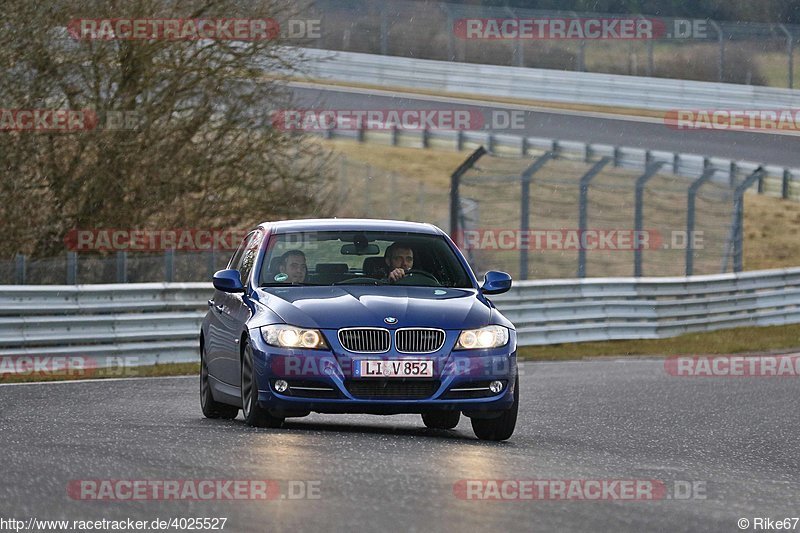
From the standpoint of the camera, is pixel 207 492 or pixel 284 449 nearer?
pixel 207 492

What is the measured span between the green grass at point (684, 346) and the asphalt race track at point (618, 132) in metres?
12.4

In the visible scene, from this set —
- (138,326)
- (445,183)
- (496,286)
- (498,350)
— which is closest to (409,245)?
(496,286)

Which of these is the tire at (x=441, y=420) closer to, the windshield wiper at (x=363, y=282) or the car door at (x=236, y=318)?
the windshield wiper at (x=363, y=282)

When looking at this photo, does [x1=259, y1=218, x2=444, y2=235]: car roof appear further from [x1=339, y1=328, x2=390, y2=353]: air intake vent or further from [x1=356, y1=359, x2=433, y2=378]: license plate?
[x1=356, y1=359, x2=433, y2=378]: license plate

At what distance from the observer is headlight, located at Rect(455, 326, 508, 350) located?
33.1 ft

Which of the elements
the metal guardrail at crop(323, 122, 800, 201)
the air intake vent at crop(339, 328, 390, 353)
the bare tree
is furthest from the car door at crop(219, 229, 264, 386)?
the metal guardrail at crop(323, 122, 800, 201)

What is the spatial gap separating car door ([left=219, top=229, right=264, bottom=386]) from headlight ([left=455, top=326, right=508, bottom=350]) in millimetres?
1458

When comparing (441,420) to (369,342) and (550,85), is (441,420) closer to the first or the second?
(369,342)

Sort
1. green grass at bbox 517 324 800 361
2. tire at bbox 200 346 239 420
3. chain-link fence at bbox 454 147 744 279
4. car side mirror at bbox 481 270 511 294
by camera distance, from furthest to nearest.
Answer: chain-link fence at bbox 454 147 744 279, green grass at bbox 517 324 800 361, tire at bbox 200 346 239 420, car side mirror at bbox 481 270 511 294

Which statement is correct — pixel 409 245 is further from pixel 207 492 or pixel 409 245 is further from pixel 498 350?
pixel 207 492

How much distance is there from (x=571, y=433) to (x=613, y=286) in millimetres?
11896

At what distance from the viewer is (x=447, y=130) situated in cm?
3819

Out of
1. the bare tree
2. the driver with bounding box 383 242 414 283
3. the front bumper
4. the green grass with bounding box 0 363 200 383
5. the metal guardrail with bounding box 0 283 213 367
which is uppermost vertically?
the driver with bounding box 383 242 414 283

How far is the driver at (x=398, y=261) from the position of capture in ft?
36.0
